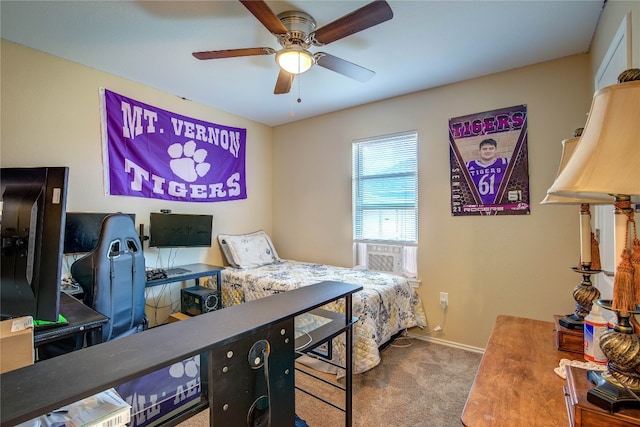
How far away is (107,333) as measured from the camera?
1.67m

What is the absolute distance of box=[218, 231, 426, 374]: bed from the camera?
90.7 inches

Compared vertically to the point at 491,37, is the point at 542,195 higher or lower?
lower

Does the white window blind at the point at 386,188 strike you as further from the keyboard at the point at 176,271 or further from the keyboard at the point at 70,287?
the keyboard at the point at 70,287

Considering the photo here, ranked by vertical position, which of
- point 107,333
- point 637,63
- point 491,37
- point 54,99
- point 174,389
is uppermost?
point 491,37

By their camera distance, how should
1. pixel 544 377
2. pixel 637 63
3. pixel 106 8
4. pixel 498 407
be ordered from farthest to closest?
pixel 106 8 → pixel 637 63 → pixel 544 377 → pixel 498 407

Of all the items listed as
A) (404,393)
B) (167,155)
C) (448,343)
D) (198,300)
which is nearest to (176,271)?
(198,300)

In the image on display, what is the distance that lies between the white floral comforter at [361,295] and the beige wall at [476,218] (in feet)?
1.06

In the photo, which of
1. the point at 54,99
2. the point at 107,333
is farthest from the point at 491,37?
the point at 54,99

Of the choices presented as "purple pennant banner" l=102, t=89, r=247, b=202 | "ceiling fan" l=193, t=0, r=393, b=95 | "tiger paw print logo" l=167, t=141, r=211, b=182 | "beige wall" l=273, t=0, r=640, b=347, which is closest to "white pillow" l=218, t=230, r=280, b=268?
"purple pennant banner" l=102, t=89, r=247, b=202

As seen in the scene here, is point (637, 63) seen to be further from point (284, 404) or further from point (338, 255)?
point (338, 255)

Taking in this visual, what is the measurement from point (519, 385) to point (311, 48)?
235cm

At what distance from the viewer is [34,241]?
3.14ft

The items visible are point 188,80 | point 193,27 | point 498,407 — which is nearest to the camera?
point 498,407

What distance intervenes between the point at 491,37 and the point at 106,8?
2.59m
